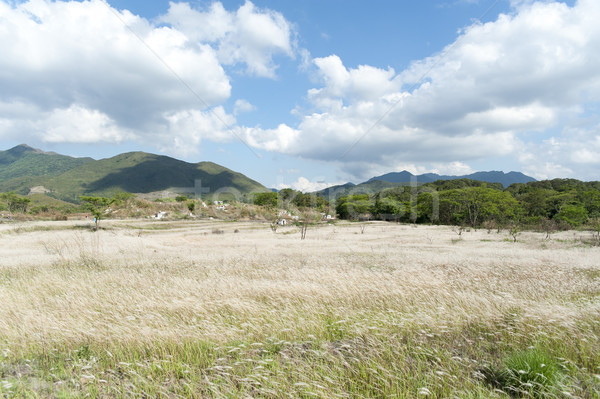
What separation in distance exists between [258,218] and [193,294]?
2919 inches

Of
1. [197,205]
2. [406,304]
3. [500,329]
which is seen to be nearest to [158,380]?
[406,304]

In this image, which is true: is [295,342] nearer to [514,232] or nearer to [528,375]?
[528,375]

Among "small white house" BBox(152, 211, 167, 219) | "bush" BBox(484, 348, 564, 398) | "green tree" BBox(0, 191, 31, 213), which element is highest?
"green tree" BBox(0, 191, 31, 213)

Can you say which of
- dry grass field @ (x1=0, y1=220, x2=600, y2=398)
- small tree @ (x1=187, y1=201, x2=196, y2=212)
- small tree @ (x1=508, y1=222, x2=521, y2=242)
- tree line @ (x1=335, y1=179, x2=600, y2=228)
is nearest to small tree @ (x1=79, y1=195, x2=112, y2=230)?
small tree @ (x1=187, y1=201, x2=196, y2=212)

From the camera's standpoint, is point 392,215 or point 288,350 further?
point 392,215

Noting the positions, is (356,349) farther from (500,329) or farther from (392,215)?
(392,215)

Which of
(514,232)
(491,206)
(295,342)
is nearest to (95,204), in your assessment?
(295,342)

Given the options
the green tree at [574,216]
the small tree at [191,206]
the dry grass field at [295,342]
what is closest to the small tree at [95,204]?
the small tree at [191,206]

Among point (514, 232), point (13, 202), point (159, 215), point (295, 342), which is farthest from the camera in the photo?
point (159, 215)

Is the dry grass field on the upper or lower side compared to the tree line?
lower

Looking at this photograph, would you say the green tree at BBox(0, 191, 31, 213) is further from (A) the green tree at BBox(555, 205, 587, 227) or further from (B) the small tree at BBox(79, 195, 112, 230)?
(A) the green tree at BBox(555, 205, 587, 227)

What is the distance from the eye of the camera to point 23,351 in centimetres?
489

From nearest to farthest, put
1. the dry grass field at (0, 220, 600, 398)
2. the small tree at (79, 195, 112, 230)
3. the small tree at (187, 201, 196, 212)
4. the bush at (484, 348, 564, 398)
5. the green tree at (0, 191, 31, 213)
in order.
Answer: the bush at (484, 348, 564, 398), the dry grass field at (0, 220, 600, 398), the small tree at (79, 195, 112, 230), the green tree at (0, 191, 31, 213), the small tree at (187, 201, 196, 212)

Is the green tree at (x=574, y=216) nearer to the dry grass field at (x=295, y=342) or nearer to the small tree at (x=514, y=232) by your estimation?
the small tree at (x=514, y=232)
